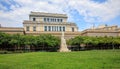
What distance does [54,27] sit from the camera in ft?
242

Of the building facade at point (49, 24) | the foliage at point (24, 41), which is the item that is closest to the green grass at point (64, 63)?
the foliage at point (24, 41)

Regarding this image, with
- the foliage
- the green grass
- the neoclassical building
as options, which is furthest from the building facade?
the green grass

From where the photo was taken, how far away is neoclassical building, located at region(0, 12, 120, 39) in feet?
227

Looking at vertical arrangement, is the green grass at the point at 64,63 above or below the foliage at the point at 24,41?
below

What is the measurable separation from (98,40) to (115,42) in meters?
6.14

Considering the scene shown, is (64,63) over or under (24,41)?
under

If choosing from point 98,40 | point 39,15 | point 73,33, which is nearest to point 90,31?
point 73,33

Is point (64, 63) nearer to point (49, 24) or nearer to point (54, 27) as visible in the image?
point (49, 24)

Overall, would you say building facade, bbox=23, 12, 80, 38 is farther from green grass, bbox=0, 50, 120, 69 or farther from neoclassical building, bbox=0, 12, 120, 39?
green grass, bbox=0, 50, 120, 69

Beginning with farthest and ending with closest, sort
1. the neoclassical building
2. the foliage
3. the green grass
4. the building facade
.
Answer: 1. the building facade
2. the neoclassical building
3. the foliage
4. the green grass

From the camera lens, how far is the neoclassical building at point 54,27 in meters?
69.1

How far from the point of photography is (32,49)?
5541cm

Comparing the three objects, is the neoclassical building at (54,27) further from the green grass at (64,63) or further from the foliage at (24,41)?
the green grass at (64,63)

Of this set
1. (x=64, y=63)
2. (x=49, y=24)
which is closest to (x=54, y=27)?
(x=49, y=24)
